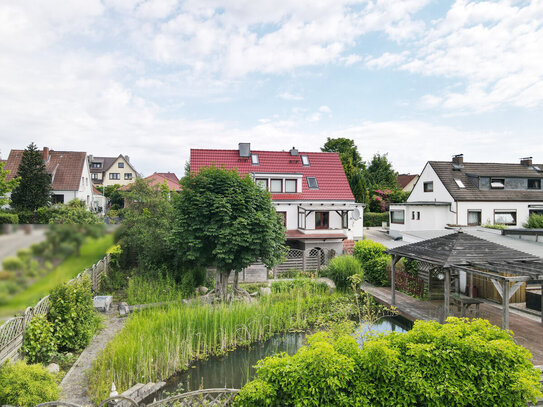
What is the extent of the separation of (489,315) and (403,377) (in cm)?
983

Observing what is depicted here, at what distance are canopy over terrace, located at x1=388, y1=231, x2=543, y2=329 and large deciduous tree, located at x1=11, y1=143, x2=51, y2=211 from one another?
29.5 metres

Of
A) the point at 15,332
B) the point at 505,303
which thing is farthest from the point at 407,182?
the point at 15,332

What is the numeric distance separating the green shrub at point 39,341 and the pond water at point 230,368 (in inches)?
123

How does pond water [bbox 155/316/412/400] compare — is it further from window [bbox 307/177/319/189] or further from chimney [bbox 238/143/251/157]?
chimney [bbox 238/143/251/157]

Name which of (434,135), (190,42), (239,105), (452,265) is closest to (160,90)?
(190,42)

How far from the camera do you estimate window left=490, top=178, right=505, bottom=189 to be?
29.8 meters

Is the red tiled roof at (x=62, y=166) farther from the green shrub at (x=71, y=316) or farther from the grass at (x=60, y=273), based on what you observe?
the grass at (x=60, y=273)

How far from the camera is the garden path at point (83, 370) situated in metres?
6.91

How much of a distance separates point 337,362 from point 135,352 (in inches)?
219

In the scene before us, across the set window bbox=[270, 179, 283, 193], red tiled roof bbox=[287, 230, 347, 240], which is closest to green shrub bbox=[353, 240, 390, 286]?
red tiled roof bbox=[287, 230, 347, 240]

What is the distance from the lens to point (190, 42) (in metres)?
13.3

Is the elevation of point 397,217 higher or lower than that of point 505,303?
higher

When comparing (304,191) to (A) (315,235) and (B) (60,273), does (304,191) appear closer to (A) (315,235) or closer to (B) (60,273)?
(A) (315,235)

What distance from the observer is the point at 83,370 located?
8.08 meters
